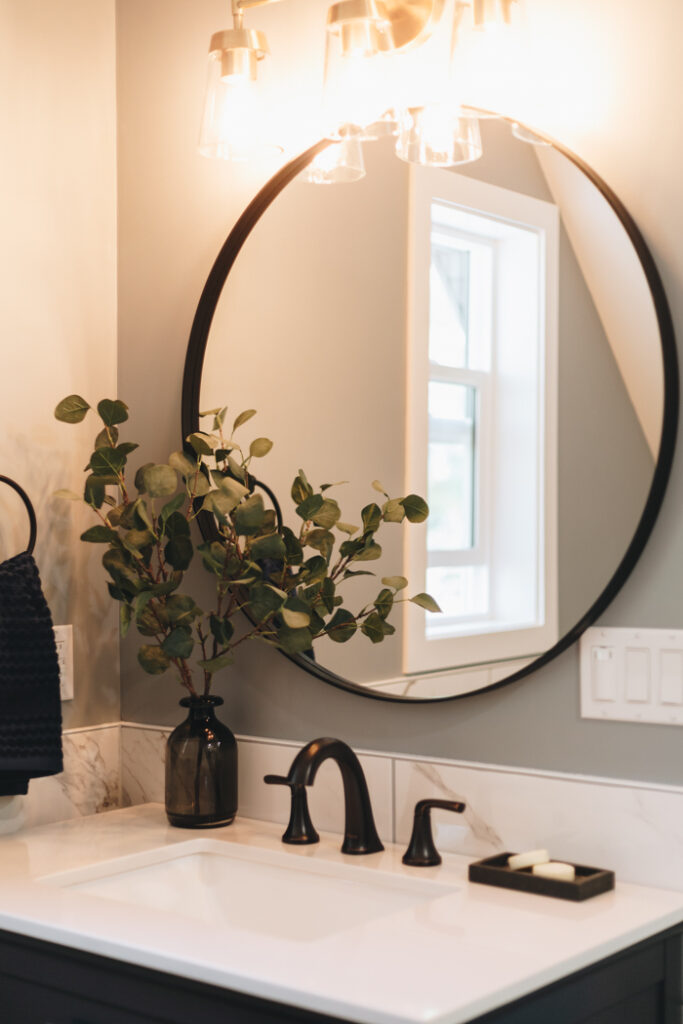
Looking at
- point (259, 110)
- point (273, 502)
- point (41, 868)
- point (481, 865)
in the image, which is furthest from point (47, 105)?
point (481, 865)

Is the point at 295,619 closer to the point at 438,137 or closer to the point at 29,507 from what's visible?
the point at 29,507

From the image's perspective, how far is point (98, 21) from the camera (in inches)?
80.8

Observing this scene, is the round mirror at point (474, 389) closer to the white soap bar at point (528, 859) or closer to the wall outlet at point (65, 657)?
the white soap bar at point (528, 859)

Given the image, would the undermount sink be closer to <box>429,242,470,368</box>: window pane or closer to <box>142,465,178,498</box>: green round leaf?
<box>142,465,178,498</box>: green round leaf

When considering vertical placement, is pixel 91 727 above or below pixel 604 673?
below

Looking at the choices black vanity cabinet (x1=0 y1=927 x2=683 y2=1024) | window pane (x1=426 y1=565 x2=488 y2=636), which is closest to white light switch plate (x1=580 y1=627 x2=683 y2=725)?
window pane (x1=426 y1=565 x2=488 y2=636)

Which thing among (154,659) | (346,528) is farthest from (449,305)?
(154,659)

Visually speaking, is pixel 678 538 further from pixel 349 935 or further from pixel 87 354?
pixel 87 354

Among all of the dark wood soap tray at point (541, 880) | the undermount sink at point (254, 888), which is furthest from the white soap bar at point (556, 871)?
the undermount sink at point (254, 888)

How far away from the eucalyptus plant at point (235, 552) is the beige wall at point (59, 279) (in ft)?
0.59

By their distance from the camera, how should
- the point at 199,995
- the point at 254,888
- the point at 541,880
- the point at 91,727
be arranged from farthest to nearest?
the point at 91,727, the point at 254,888, the point at 541,880, the point at 199,995

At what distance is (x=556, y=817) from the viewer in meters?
1.54

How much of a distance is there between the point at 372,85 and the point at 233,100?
Answer: 240 mm

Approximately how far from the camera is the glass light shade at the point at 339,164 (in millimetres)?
1722
